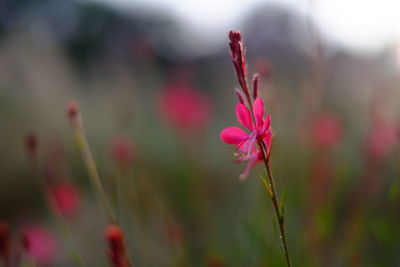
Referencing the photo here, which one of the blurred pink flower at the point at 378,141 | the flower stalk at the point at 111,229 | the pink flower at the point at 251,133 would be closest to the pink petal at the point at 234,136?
the pink flower at the point at 251,133

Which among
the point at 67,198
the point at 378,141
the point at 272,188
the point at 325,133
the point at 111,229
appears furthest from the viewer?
the point at 325,133

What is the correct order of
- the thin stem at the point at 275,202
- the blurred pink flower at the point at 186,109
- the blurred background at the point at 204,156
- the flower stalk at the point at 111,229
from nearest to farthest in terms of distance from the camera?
the thin stem at the point at 275,202, the flower stalk at the point at 111,229, the blurred background at the point at 204,156, the blurred pink flower at the point at 186,109

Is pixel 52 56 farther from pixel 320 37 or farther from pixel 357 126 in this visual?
pixel 320 37

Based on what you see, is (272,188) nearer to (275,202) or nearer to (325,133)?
(275,202)

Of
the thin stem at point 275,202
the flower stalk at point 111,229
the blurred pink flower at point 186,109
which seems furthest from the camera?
the blurred pink flower at point 186,109

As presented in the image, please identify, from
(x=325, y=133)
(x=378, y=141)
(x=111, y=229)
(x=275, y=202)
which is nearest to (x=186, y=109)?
(x=325, y=133)

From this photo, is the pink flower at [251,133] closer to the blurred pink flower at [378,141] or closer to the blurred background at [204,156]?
the blurred background at [204,156]
